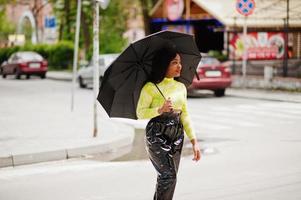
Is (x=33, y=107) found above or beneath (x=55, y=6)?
beneath

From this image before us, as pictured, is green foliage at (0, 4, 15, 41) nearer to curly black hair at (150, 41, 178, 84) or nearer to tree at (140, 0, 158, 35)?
tree at (140, 0, 158, 35)

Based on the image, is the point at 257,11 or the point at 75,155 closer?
the point at 75,155

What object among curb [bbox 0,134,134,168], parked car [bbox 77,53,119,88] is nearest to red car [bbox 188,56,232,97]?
parked car [bbox 77,53,119,88]

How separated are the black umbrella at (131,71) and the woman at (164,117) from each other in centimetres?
12

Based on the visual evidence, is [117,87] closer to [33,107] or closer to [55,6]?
[33,107]

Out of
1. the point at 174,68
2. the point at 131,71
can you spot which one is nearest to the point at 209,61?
the point at 131,71

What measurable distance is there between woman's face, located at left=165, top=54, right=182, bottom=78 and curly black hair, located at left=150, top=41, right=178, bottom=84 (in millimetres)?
29

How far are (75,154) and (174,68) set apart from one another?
5.09 metres

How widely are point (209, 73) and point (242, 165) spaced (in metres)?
13.3

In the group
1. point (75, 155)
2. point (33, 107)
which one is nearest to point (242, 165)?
point (75, 155)

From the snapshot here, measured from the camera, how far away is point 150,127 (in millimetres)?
5316

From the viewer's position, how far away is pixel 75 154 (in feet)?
33.0

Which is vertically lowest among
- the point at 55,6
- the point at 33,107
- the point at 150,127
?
the point at 33,107

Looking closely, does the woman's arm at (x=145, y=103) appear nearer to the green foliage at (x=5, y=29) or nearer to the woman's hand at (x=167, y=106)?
the woman's hand at (x=167, y=106)
